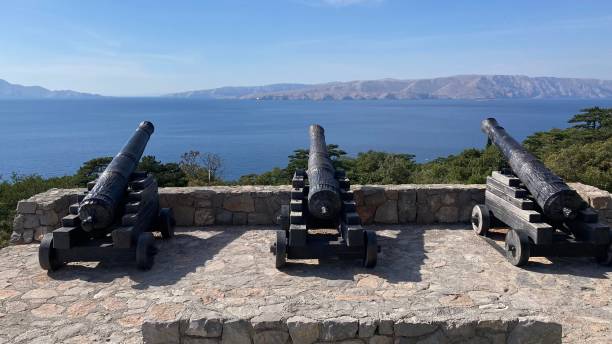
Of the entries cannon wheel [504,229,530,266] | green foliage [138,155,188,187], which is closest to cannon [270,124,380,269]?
cannon wheel [504,229,530,266]

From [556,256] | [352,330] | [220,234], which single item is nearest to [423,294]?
[352,330]

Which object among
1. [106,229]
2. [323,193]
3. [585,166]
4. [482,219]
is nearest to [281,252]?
[323,193]

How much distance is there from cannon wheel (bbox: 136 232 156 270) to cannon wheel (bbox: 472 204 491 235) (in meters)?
3.47

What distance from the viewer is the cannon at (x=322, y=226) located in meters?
4.39

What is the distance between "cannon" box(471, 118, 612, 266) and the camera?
14.7 feet

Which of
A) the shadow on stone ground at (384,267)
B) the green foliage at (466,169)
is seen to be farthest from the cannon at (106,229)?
the green foliage at (466,169)

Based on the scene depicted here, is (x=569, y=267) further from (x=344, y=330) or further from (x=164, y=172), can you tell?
(x=164, y=172)

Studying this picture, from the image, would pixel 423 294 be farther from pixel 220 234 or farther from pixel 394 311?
pixel 220 234

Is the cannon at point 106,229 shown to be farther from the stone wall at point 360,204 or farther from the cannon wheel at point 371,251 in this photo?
the cannon wheel at point 371,251

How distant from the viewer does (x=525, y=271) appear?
172 inches

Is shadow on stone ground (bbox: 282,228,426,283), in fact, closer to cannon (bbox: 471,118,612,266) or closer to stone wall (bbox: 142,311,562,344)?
cannon (bbox: 471,118,612,266)

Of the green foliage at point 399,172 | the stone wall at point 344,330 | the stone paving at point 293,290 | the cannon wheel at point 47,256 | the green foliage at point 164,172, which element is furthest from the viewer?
the green foliage at point 164,172

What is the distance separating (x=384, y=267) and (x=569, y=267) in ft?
5.57

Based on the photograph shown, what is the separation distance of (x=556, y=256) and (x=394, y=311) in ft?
8.24
